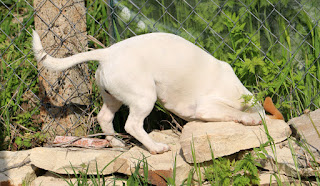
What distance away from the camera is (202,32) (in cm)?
366

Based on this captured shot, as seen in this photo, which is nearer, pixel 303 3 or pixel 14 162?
pixel 14 162

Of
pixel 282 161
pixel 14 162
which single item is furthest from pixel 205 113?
pixel 14 162

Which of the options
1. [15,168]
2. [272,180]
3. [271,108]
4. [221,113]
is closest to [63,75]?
[15,168]

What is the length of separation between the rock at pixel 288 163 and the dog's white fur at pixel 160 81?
408 mm

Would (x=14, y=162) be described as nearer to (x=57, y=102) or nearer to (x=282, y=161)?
(x=57, y=102)

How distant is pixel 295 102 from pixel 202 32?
39.1 inches

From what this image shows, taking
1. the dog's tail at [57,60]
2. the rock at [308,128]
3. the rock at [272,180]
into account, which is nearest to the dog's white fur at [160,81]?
the dog's tail at [57,60]

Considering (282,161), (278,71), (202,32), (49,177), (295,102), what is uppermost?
(202,32)

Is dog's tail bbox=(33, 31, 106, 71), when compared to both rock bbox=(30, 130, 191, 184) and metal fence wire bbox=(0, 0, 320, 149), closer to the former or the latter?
metal fence wire bbox=(0, 0, 320, 149)

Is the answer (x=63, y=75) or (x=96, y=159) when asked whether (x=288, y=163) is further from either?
(x=63, y=75)

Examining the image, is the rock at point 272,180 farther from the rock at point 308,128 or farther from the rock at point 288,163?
the rock at point 308,128

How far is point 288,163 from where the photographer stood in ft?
8.84

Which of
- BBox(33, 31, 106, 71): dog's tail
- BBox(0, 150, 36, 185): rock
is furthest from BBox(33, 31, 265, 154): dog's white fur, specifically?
BBox(0, 150, 36, 185): rock

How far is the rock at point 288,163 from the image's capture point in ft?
8.61
